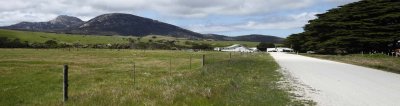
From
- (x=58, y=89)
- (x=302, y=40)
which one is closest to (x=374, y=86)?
(x=58, y=89)

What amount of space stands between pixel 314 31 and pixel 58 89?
2559 inches

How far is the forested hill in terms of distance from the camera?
64.5 metres

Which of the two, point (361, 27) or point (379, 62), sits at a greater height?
point (361, 27)

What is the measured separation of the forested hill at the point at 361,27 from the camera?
64.5m

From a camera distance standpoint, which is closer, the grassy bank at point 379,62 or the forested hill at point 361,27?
the grassy bank at point 379,62

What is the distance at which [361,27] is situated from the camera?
225 ft

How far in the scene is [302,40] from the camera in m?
92.7

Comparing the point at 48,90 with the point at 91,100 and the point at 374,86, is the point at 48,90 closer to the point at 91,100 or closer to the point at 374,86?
the point at 91,100

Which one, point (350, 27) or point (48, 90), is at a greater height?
point (350, 27)

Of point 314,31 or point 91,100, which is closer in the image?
point 91,100

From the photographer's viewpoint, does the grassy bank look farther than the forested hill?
No

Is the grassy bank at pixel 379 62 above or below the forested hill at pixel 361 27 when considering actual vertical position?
below

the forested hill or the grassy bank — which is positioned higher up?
the forested hill

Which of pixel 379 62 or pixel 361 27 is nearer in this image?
pixel 379 62
